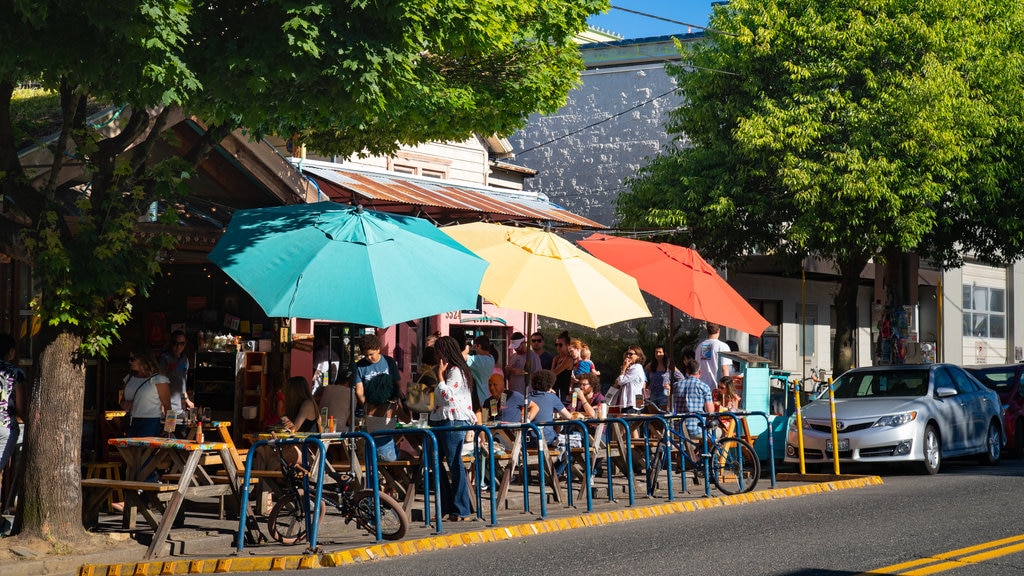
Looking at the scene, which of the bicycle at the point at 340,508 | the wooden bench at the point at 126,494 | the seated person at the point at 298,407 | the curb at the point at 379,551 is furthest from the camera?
the seated person at the point at 298,407

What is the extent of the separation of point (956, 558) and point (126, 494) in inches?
270

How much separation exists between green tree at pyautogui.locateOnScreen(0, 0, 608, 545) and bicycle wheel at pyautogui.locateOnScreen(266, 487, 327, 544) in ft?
5.10

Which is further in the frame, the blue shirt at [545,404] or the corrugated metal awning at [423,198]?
the corrugated metal awning at [423,198]

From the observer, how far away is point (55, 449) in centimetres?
1006

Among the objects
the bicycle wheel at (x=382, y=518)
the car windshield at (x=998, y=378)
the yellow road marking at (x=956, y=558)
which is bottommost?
the yellow road marking at (x=956, y=558)

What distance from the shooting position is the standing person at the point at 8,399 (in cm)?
1051

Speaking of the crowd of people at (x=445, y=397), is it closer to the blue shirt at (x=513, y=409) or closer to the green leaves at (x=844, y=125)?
the blue shirt at (x=513, y=409)

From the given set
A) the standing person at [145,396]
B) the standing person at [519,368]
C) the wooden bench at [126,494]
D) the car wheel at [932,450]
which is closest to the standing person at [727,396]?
the car wheel at [932,450]

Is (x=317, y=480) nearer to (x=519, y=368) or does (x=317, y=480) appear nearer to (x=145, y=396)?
(x=145, y=396)

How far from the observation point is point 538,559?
9484 millimetres

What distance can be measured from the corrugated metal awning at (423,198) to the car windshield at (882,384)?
4783mm

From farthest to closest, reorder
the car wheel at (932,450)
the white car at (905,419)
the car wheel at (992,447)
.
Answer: the car wheel at (992,447) < the car wheel at (932,450) < the white car at (905,419)

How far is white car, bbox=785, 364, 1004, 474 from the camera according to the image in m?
16.3

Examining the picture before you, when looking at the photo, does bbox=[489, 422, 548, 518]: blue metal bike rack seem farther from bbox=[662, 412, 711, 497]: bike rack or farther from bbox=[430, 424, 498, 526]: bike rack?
bbox=[662, 412, 711, 497]: bike rack
